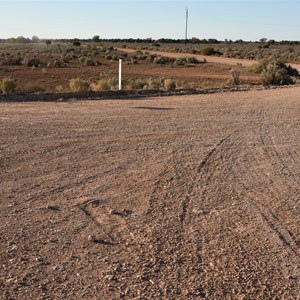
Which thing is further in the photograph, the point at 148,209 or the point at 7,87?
the point at 7,87

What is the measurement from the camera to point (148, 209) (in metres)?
7.36

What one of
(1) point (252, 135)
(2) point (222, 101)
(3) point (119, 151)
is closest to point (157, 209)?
(3) point (119, 151)

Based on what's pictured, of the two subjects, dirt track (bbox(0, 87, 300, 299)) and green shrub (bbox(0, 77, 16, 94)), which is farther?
green shrub (bbox(0, 77, 16, 94))

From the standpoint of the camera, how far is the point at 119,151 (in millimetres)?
10688

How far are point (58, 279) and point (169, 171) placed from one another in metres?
4.28

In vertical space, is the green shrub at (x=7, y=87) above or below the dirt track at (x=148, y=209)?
above

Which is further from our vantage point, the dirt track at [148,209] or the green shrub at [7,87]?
the green shrub at [7,87]

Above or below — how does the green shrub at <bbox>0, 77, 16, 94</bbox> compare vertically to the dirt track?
above

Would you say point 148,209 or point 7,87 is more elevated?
point 7,87

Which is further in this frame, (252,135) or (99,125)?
(99,125)

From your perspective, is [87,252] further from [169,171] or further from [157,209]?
[169,171]

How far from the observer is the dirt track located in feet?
17.5

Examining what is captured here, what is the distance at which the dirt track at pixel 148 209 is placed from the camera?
5332 millimetres

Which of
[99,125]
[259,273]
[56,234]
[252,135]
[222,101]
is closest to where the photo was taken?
[259,273]
